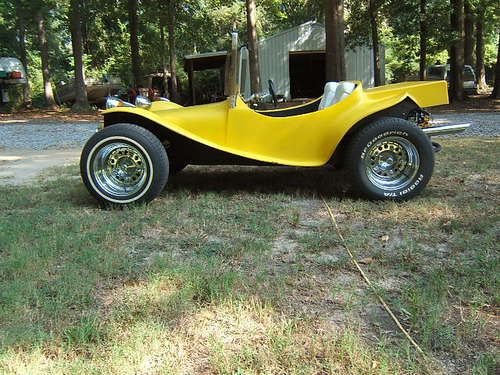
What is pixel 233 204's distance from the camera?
459cm

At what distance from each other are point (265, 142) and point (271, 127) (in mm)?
151

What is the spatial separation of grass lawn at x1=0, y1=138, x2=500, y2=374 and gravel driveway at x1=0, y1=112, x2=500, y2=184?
110 inches

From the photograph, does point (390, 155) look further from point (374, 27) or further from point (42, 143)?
point (374, 27)

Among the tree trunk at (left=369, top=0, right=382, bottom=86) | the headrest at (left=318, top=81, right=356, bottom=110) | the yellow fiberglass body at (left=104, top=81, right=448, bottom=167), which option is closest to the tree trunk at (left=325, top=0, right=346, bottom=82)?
the headrest at (left=318, top=81, right=356, bottom=110)

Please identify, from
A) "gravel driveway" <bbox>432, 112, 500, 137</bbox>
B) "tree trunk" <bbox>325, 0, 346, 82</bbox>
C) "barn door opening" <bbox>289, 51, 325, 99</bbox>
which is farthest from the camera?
"barn door opening" <bbox>289, 51, 325, 99</bbox>

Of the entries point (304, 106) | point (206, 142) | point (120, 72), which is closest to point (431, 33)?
point (304, 106)

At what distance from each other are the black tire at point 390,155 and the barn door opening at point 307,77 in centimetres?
2239

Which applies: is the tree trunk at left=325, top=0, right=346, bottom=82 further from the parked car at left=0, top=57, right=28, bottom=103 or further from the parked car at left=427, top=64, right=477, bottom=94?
the parked car at left=0, top=57, right=28, bottom=103

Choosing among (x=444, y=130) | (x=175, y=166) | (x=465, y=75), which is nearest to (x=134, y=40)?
(x=465, y=75)

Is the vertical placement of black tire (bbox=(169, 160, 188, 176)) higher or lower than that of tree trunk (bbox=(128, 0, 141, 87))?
lower

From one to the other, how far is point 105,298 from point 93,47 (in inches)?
1355

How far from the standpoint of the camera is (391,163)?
4.65 m

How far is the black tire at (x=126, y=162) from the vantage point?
4457 millimetres

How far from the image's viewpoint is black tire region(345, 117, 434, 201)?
4.47 metres
